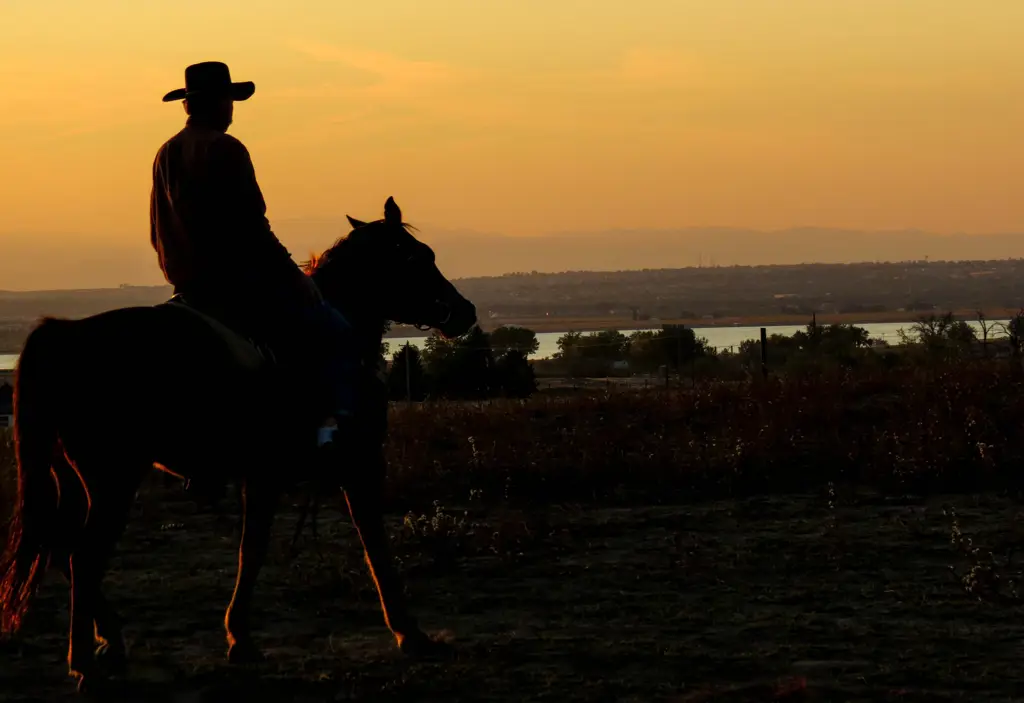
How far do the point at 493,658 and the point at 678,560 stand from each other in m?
2.88

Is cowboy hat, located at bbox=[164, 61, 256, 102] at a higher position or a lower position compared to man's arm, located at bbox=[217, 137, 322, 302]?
higher

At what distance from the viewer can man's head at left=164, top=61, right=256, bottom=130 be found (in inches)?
284

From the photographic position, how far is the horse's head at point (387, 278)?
7902 millimetres

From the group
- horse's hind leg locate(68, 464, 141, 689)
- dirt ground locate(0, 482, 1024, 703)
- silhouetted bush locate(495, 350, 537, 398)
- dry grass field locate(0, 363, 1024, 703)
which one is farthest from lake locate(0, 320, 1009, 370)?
horse's hind leg locate(68, 464, 141, 689)

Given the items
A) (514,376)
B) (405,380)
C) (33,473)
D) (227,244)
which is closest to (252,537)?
(33,473)

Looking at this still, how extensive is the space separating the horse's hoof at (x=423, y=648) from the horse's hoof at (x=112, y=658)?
138cm

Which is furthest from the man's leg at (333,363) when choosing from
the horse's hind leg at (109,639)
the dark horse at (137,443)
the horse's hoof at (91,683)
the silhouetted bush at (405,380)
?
the silhouetted bush at (405,380)

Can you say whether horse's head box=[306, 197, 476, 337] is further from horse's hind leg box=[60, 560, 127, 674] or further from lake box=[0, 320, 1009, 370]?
lake box=[0, 320, 1009, 370]

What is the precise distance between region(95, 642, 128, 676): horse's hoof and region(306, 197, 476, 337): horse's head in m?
2.09

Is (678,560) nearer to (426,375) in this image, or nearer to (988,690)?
(988,690)

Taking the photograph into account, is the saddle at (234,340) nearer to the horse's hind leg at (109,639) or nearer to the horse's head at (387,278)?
the horse's head at (387,278)

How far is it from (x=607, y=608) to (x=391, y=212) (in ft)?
8.46

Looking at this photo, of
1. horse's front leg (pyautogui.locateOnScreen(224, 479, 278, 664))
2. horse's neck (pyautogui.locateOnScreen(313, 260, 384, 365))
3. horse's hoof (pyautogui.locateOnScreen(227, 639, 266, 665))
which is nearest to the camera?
horse's hoof (pyautogui.locateOnScreen(227, 639, 266, 665))

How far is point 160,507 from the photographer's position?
13.1m
